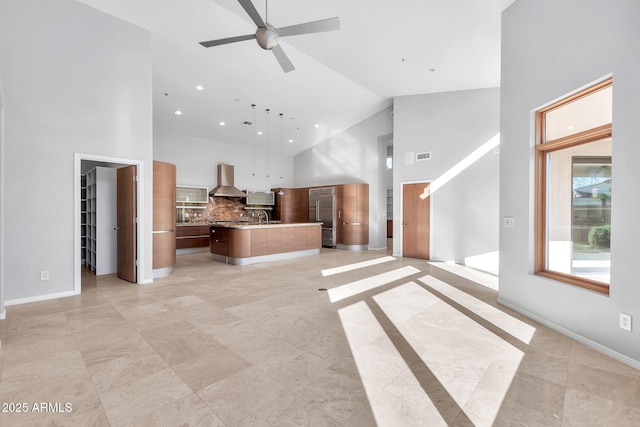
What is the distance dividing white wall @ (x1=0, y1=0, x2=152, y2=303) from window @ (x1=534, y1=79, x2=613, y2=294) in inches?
234

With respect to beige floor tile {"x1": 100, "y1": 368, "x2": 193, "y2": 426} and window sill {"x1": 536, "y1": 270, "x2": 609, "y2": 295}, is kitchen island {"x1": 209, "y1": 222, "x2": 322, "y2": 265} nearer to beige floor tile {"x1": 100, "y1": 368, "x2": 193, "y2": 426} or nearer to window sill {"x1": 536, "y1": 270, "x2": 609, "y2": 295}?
beige floor tile {"x1": 100, "y1": 368, "x2": 193, "y2": 426}

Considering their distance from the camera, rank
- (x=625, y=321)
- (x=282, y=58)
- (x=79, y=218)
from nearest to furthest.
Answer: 1. (x=625, y=321)
2. (x=282, y=58)
3. (x=79, y=218)

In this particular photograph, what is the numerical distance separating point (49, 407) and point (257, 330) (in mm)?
1578

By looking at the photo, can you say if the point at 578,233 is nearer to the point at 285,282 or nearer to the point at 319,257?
the point at 285,282

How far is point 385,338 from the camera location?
9.15 ft

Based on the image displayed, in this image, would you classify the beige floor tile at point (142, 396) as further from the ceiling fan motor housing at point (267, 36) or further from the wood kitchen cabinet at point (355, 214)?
the wood kitchen cabinet at point (355, 214)

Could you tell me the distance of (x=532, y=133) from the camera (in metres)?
3.37

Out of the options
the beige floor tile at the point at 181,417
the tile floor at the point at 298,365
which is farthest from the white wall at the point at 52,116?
the beige floor tile at the point at 181,417

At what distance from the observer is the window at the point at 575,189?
2.71 m

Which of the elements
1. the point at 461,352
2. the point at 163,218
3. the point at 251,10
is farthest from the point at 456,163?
the point at 163,218

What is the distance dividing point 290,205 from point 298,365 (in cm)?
902

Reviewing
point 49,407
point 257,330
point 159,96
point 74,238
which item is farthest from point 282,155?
point 49,407

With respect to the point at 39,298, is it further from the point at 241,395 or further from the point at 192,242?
the point at 192,242

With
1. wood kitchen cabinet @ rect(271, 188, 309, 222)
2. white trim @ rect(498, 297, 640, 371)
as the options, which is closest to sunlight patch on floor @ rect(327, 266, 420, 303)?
white trim @ rect(498, 297, 640, 371)
